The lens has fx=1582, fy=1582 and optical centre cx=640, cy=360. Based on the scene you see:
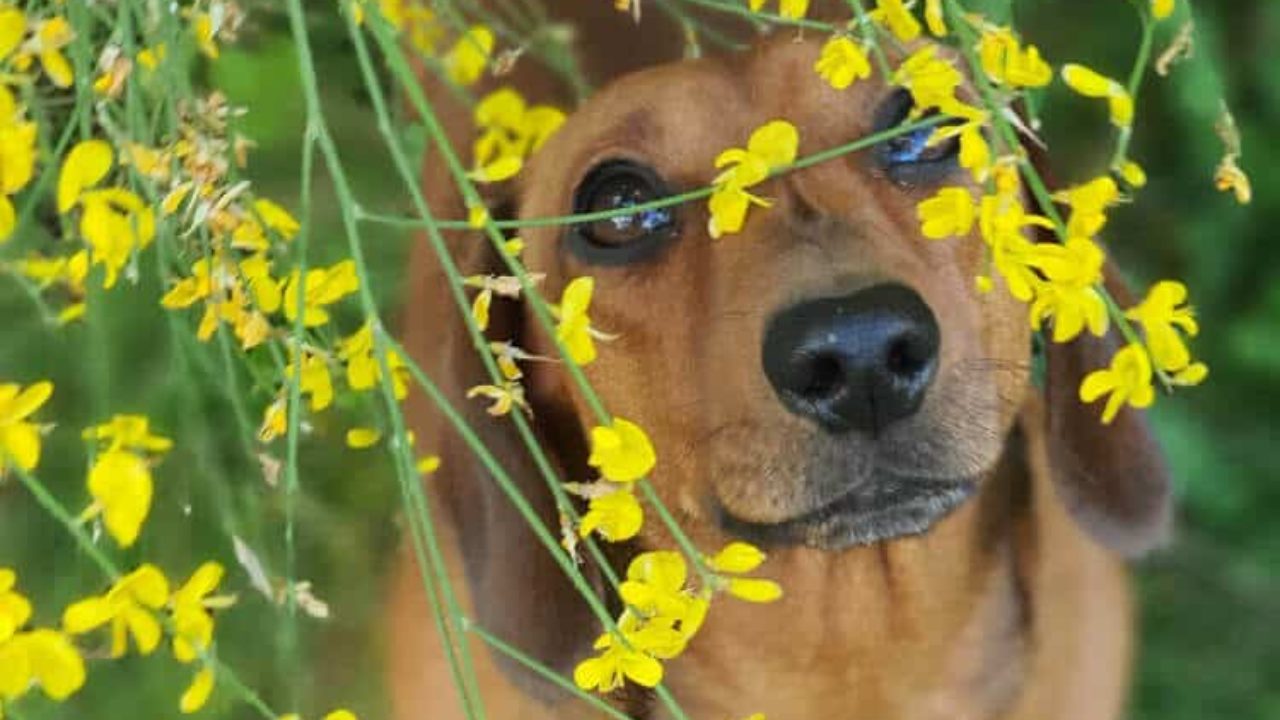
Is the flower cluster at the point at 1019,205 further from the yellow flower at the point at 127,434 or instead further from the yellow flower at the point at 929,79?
the yellow flower at the point at 127,434

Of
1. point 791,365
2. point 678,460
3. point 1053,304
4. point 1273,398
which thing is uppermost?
point 1053,304

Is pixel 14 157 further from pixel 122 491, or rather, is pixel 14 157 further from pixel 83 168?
pixel 122 491

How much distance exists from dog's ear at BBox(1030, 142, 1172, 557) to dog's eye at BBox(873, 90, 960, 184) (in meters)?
0.30

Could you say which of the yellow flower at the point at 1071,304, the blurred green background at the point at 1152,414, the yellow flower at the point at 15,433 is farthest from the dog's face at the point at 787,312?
the blurred green background at the point at 1152,414

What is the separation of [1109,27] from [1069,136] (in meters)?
0.20

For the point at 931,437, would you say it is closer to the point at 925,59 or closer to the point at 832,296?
the point at 832,296

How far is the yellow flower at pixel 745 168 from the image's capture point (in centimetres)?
100

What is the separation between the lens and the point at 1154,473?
69.3 inches

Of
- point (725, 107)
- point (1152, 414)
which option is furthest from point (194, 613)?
point (1152, 414)

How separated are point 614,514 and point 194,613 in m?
0.26

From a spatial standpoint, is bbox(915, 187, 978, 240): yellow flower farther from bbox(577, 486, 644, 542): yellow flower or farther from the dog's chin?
the dog's chin

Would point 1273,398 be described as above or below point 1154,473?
below

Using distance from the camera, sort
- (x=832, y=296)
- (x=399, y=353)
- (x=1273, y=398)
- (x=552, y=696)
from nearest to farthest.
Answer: (x=399, y=353) < (x=832, y=296) < (x=552, y=696) < (x=1273, y=398)

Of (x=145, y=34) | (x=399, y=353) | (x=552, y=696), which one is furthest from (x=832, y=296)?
(x=552, y=696)
